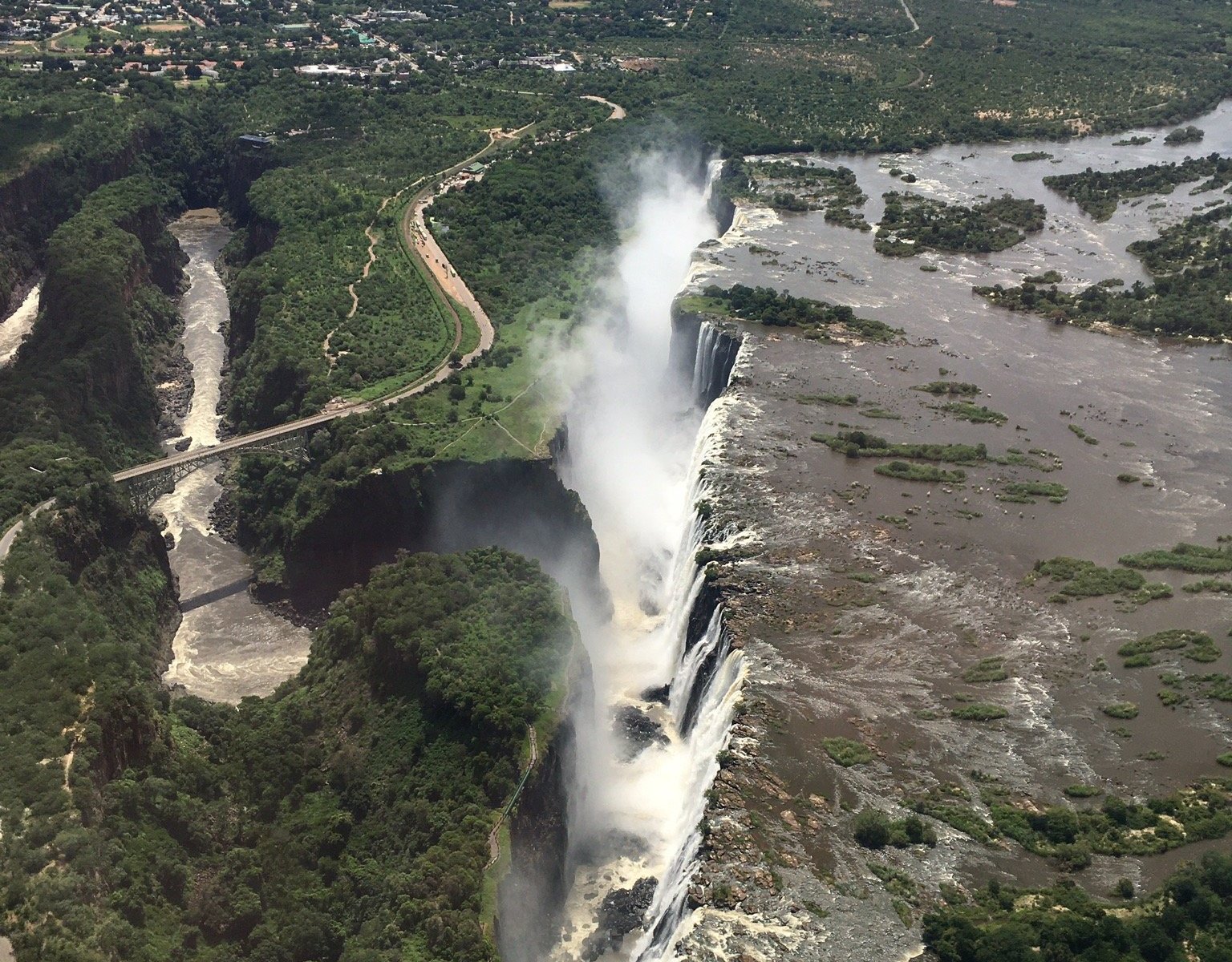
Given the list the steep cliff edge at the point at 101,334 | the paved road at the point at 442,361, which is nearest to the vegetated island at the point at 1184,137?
the paved road at the point at 442,361

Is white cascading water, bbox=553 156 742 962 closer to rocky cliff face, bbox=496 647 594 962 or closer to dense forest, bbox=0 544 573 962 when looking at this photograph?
rocky cliff face, bbox=496 647 594 962

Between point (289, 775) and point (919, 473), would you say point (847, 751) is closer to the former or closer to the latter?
point (919, 473)

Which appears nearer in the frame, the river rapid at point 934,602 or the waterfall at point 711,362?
the river rapid at point 934,602

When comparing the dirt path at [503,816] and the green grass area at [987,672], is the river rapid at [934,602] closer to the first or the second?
the green grass area at [987,672]

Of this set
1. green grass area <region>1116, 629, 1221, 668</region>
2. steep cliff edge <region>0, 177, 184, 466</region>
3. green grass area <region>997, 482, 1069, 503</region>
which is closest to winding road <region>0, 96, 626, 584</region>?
steep cliff edge <region>0, 177, 184, 466</region>

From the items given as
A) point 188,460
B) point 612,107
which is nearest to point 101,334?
point 188,460

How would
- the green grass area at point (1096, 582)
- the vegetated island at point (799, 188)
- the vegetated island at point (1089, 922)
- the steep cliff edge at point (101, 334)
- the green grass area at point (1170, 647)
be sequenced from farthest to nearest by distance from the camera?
the vegetated island at point (799, 188) → the steep cliff edge at point (101, 334) → the green grass area at point (1096, 582) → the green grass area at point (1170, 647) → the vegetated island at point (1089, 922)

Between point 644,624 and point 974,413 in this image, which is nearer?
point 644,624
